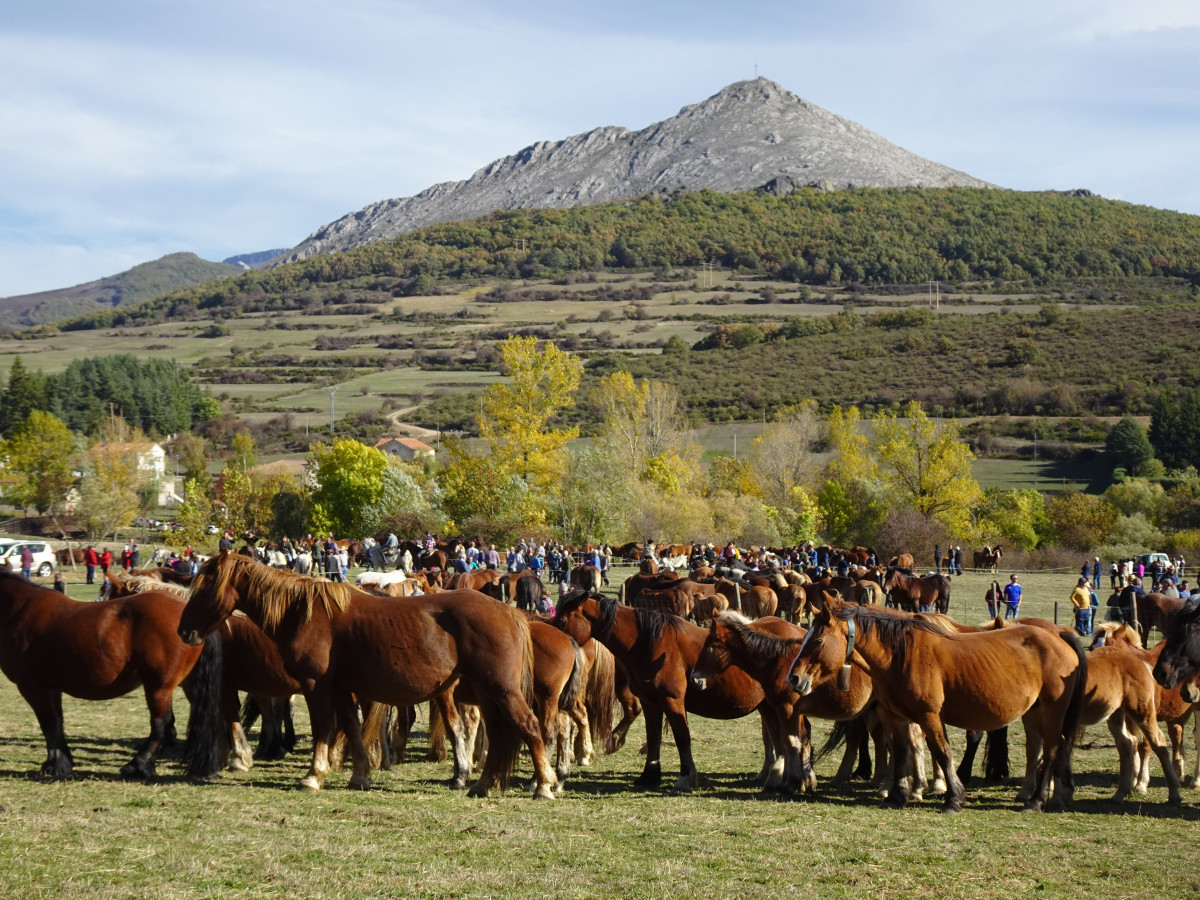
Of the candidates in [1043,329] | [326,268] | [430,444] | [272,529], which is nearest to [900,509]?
[272,529]

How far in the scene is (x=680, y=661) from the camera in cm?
1052

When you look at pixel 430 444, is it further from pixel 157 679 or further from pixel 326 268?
pixel 326 268

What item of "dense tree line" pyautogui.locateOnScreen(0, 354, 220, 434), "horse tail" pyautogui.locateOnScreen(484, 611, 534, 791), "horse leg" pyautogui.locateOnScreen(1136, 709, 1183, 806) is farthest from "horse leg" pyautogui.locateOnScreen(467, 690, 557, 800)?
"dense tree line" pyautogui.locateOnScreen(0, 354, 220, 434)

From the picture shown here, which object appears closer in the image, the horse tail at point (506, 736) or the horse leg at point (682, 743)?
the horse tail at point (506, 736)

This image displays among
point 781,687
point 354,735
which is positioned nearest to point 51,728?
point 354,735

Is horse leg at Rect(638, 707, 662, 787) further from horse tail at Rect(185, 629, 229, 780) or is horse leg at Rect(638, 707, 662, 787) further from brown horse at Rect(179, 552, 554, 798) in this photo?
horse tail at Rect(185, 629, 229, 780)

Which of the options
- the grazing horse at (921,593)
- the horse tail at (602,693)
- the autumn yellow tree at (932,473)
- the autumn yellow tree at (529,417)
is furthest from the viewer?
the autumn yellow tree at (932,473)

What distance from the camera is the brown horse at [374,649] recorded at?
9.22 m

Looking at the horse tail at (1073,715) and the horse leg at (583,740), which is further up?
the horse tail at (1073,715)

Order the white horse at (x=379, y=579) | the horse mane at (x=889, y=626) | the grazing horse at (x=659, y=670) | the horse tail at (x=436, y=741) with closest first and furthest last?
the horse mane at (x=889, y=626) < the grazing horse at (x=659, y=670) < the horse tail at (x=436, y=741) < the white horse at (x=379, y=579)

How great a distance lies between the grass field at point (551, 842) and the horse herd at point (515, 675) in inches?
14.3

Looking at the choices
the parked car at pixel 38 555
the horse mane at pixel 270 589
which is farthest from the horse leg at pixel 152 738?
the parked car at pixel 38 555

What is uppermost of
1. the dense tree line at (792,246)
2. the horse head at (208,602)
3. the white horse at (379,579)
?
the dense tree line at (792,246)

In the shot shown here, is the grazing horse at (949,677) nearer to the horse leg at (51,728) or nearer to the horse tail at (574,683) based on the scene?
the horse tail at (574,683)
